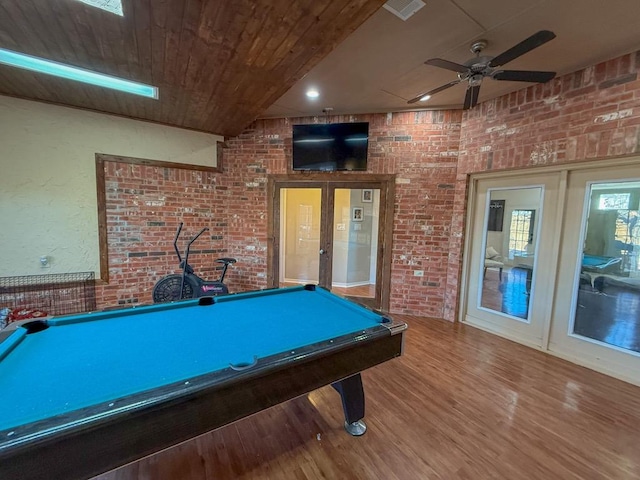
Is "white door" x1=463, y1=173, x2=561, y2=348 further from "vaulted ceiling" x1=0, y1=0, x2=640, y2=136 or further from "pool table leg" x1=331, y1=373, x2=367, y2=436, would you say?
"pool table leg" x1=331, y1=373, x2=367, y2=436

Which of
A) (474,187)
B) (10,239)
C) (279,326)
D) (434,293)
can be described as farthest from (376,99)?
(10,239)

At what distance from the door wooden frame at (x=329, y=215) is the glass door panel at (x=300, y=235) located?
0.11 meters

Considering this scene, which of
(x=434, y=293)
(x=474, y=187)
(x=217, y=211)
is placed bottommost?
(x=434, y=293)

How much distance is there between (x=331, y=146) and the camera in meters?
3.95

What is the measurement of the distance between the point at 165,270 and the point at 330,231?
2436 millimetres

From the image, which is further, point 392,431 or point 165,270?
point 165,270

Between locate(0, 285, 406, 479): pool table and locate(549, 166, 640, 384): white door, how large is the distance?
2.47 m

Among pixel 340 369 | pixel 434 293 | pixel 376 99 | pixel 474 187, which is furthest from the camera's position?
pixel 434 293

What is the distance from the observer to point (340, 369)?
4.85 feet

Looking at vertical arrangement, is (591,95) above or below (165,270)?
above

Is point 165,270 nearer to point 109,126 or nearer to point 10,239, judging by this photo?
point 10,239

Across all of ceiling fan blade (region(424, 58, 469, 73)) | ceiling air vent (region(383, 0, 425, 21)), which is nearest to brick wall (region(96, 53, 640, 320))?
ceiling fan blade (region(424, 58, 469, 73))

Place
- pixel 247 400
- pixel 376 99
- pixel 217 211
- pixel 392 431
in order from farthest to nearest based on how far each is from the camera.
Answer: pixel 217 211 < pixel 376 99 < pixel 392 431 < pixel 247 400

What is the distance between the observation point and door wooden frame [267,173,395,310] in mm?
4035
